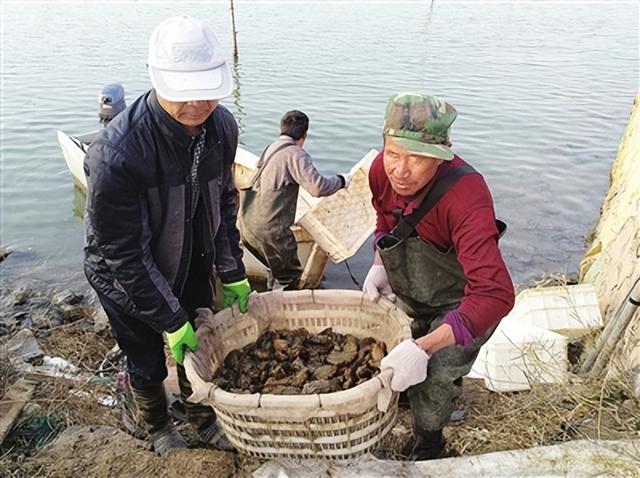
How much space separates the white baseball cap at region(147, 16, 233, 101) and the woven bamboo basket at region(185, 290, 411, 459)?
120 centimetres

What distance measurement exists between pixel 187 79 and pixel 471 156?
9219 mm

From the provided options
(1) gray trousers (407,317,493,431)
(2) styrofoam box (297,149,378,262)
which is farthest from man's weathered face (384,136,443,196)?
(2) styrofoam box (297,149,378,262)

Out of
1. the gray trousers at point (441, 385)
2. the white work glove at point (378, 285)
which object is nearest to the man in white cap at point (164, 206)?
the white work glove at point (378, 285)

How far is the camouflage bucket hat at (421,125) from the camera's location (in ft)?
7.49

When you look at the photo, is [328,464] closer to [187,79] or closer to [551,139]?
[187,79]

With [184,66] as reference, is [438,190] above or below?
below

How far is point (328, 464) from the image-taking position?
2547 mm

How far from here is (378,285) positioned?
3.07 m

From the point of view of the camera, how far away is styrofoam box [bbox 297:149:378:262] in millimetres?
5668

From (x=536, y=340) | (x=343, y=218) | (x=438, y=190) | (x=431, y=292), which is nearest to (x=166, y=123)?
(x=438, y=190)

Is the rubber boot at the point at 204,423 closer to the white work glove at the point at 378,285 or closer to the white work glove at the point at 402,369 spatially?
the white work glove at the point at 378,285

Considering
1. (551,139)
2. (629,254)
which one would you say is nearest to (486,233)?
(629,254)

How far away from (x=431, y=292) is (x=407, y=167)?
783mm

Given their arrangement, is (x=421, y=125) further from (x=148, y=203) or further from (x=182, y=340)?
(x=182, y=340)
